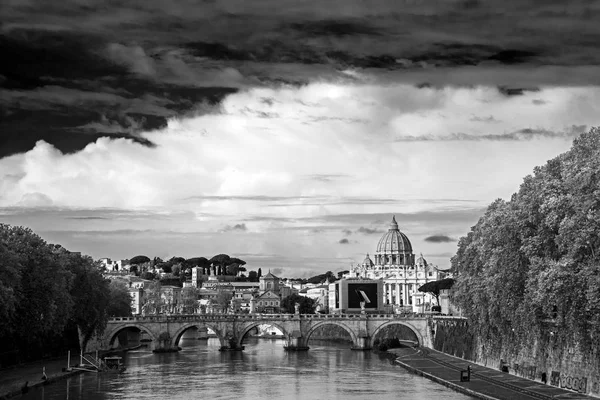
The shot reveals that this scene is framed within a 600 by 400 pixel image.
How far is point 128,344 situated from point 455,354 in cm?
4947

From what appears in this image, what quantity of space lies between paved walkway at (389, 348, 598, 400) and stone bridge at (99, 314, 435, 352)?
1911 centimetres

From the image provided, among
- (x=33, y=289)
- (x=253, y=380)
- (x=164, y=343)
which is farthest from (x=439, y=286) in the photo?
(x=33, y=289)

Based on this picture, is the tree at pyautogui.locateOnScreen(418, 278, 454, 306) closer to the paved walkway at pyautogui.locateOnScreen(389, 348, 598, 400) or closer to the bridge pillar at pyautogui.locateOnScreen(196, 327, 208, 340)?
the bridge pillar at pyautogui.locateOnScreen(196, 327, 208, 340)

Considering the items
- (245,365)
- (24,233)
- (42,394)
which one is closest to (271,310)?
(245,365)

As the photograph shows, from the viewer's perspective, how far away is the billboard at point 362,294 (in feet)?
413

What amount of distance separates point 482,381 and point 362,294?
6971 centimetres

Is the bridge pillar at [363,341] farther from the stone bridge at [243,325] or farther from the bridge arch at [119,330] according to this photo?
the bridge arch at [119,330]

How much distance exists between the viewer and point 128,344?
4505 inches

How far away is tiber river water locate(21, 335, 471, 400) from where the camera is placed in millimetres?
55844

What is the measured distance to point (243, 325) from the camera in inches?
4097

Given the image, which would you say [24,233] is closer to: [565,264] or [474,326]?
[474,326]

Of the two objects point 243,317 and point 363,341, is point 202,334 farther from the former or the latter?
point 363,341

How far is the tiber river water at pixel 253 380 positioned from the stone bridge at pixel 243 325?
751 cm

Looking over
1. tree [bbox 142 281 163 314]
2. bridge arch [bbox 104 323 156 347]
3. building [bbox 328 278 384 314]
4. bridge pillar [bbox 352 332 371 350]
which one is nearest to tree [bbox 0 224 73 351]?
bridge arch [bbox 104 323 156 347]
